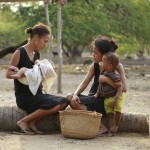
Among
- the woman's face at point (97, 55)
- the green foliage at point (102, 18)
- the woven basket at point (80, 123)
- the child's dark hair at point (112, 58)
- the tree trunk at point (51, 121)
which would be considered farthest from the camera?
the green foliage at point (102, 18)

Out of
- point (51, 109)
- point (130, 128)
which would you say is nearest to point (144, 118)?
point (130, 128)

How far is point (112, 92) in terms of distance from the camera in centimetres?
591

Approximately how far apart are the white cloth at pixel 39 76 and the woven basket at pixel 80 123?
22.5 inches

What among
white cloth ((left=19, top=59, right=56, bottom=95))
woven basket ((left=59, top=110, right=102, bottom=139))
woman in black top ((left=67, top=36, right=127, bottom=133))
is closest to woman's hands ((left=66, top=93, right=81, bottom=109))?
woman in black top ((left=67, top=36, right=127, bottom=133))

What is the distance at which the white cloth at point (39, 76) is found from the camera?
5.91m

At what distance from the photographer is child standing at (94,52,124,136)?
A: 19.1 feet

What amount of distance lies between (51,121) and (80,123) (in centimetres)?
66

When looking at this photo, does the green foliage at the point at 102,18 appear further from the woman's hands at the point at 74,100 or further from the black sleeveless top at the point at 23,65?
the woman's hands at the point at 74,100

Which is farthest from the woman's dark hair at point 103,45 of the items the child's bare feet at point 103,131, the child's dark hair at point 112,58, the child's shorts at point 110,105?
the child's bare feet at point 103,131

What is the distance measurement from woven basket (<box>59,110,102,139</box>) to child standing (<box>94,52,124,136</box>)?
0.34 m

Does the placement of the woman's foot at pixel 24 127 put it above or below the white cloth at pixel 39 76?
below

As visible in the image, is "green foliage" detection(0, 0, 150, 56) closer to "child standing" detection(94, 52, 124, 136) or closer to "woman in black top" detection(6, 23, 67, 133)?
"woman in black top" detection(6, 23, 67, 133)

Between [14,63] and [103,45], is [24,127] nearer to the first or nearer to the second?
[14,63]

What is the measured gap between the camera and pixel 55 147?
5.14 meters
